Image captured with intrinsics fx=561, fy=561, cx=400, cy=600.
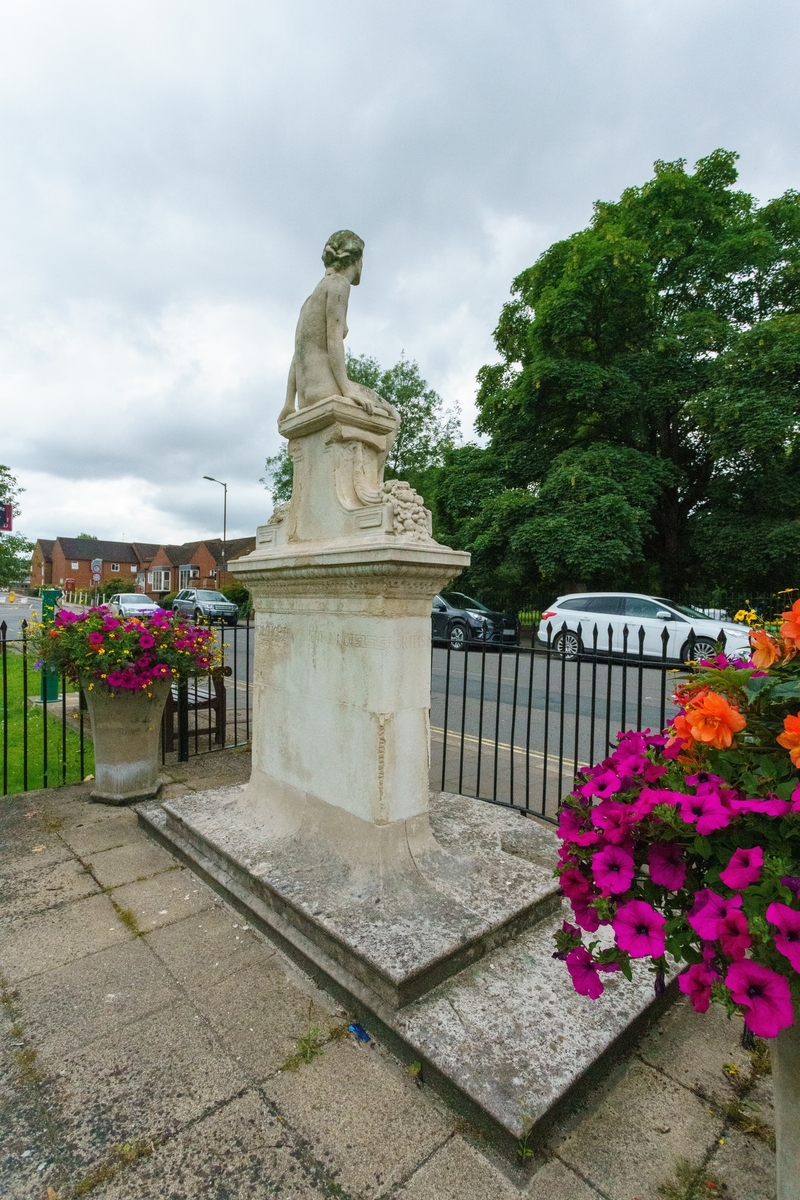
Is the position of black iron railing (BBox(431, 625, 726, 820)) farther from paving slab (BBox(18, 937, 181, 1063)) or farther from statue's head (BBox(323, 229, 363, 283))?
statue's head (BBox(323, 229, 363, 283))

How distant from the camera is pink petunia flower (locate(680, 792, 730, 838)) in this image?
1043 millimetres

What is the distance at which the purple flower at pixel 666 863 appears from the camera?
115 centimetres

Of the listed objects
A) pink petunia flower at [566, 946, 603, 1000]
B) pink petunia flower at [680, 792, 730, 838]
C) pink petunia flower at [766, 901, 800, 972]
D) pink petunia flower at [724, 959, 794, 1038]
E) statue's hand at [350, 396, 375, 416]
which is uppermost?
statue's hand at [350, 396, 375, 416]

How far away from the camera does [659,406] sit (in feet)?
54.1

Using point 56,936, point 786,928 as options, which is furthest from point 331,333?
point 56,936

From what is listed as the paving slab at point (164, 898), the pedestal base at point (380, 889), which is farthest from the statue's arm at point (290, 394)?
the paving slab at point (164, 898)

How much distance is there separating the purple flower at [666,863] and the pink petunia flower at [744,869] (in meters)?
0.12

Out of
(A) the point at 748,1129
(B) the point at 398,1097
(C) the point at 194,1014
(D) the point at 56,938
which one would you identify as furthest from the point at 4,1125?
(A) the point at 748,1129

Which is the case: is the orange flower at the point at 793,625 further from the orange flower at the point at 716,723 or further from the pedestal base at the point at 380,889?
the pedestal base at the point at 380,889

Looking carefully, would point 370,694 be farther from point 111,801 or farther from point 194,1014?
point 111,801

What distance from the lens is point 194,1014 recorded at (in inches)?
83.4

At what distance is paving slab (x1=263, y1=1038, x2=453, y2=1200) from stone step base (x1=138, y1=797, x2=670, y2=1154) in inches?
3.6

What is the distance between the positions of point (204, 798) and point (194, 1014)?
1708 mm

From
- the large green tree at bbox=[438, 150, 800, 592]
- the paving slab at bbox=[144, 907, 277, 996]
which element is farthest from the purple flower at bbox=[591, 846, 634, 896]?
the large green tree at bbox=[438, 150, 800, 592]
